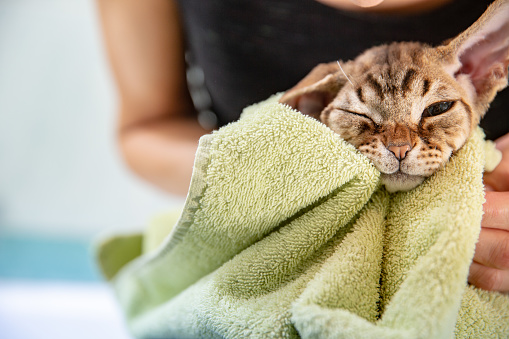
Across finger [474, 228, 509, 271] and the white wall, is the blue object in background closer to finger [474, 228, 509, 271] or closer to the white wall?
the white wall

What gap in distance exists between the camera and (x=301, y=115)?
0.29 metres

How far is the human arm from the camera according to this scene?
565 millimetres

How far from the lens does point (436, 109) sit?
273mm

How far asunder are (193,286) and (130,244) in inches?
10.4

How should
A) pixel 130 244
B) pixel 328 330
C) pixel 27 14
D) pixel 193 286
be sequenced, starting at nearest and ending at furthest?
1. pixel 328 330
2. pixel 193 286
3. pixel 130 244
4. pixel 27 14

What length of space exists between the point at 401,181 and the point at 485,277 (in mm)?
98

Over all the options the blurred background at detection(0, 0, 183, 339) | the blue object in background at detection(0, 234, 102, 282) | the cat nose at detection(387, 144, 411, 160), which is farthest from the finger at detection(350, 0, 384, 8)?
the blue object in background at detection(0, 234, 102, 282)

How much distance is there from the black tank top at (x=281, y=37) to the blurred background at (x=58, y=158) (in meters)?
0.41

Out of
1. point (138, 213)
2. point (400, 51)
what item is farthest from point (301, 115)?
point (138, 213)

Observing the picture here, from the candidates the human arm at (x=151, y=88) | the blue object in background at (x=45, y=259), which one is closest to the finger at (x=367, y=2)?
the human arm at (x=151, y=88)

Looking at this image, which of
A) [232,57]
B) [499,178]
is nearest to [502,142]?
[499,178]

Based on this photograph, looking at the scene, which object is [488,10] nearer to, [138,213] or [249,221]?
[249,221]

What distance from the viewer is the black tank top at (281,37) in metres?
0.31

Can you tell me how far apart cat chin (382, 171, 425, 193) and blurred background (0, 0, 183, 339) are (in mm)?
561
